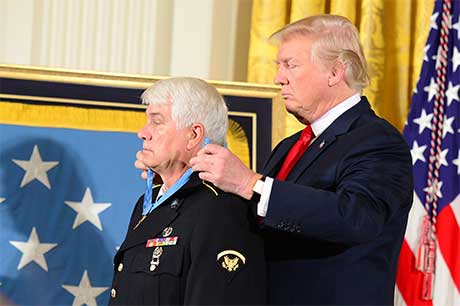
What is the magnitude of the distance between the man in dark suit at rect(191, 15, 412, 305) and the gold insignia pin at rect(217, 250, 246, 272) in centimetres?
10

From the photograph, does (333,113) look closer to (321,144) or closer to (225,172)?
(321,144)

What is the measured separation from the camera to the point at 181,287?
2236mm

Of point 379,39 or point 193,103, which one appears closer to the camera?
point 193,103

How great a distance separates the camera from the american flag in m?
3.77

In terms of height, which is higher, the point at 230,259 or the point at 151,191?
the point at 151,191

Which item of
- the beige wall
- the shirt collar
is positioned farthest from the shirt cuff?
the beige wall

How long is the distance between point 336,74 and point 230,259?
55 centimetres

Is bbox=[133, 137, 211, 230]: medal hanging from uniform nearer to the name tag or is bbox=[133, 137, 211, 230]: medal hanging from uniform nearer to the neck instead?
the neck

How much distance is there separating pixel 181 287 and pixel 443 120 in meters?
2.00

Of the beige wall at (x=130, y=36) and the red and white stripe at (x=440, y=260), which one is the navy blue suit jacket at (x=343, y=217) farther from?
the beige wall at (x=130, y=36)

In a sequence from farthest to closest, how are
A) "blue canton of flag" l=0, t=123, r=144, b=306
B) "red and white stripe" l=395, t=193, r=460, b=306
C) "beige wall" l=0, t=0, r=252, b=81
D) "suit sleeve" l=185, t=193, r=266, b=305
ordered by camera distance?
"beige wall" l=0, t=0, r=252, b=81 → "red and white stripe" l=395, t=193, r=460, b=306 → "blue canton of flag" l=0, t=123, r=144, b=306 → "suit sleeve" l=185, t=193, r=266, b=305

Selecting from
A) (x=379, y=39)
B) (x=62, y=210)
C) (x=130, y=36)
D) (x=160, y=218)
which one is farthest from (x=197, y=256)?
(x=379, y=39)

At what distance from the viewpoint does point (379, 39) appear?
425cm

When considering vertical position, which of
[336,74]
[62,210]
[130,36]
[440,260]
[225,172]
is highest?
[130,36]
